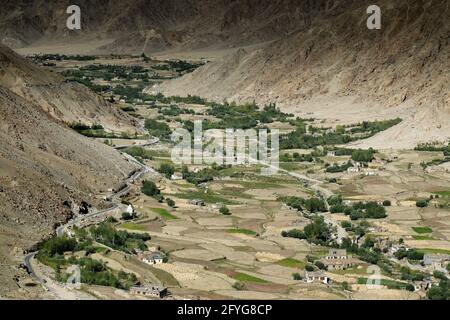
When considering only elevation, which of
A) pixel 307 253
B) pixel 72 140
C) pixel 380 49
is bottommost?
pixel 307 253

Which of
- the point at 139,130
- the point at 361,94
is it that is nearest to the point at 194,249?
the point at 139,130

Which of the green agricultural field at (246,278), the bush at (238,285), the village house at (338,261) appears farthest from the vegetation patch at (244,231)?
the bush at (238,285)

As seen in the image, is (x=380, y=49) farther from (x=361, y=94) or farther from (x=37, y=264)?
(x=37, y=264)

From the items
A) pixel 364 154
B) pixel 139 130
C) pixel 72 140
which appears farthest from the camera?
pixel 139 130

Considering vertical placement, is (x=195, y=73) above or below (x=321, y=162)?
above

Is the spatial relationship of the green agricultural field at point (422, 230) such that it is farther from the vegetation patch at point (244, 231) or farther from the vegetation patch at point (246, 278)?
the vegetation patch at point (246, 278)

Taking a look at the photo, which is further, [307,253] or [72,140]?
[72,140]

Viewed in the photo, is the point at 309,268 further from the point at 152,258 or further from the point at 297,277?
the point at 152,258

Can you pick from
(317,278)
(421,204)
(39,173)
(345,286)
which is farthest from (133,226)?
(421,204)
